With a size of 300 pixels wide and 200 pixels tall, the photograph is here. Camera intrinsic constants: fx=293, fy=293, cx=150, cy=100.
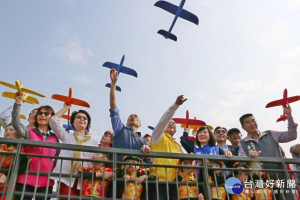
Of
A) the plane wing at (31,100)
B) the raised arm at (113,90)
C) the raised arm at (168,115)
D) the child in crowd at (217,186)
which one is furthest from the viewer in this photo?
the plane wing at (31,100)

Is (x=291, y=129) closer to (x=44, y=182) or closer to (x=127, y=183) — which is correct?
(x=127, y=183)

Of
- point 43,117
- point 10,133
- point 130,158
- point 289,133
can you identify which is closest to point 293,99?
point 289,133

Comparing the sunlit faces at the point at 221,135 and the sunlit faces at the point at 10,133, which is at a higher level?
the sunlit faces at the point at 221,135

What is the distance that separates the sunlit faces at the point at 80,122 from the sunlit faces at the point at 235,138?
2.83 meters

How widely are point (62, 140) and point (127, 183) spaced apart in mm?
1152

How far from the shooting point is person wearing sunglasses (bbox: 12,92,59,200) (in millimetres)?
3490

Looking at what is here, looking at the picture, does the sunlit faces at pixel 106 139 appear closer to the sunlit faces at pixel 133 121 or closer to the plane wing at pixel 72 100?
the sunlit faces at pixel 133 121

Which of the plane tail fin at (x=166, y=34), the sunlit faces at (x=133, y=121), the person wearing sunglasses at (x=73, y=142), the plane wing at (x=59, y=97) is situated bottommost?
the person wearing sunglasses at (x=73, y=142)

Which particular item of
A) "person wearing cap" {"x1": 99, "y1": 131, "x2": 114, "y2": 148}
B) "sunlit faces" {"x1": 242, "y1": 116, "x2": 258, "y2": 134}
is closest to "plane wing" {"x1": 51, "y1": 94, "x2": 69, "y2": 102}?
"person wearing cap" {"x1": 99, "y1": 131, "x2": 114, "y2": 148}

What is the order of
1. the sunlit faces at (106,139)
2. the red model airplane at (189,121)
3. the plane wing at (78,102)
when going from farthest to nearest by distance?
the red model airplane at (189,121)
the plane wing at (78,102)
the sunlit faces at (106,139)

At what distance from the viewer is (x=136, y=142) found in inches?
176

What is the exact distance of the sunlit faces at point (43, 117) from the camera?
4.41 meters

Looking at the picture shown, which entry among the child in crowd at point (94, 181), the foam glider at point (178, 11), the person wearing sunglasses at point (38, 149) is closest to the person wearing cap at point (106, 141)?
the person wearing sunglasses at point (38, 149)

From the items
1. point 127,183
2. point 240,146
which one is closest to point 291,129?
point 240,146
